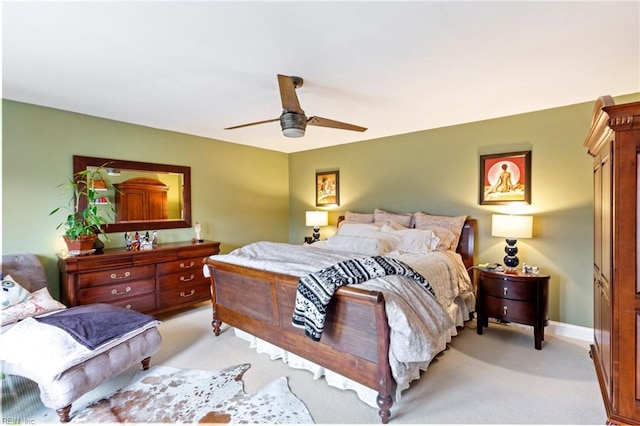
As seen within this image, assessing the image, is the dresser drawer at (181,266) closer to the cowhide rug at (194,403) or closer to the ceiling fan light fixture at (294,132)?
the cowhide rug at (194,403)

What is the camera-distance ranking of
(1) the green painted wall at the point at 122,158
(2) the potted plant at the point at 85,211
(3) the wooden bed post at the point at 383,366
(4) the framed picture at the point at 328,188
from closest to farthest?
(3) the wooden bed post at the point at 383,366
(1) the green painted wall at the point at 122,158
(2) the potted plant at the point at 85,211
(4) the framed picture at the point at 328,188

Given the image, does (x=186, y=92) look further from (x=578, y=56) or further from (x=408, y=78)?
(x=578, y=56)

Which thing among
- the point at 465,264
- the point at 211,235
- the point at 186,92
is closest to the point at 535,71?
the point at 465,264

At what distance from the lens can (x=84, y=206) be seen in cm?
368

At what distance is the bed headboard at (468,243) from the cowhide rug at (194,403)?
107 inches

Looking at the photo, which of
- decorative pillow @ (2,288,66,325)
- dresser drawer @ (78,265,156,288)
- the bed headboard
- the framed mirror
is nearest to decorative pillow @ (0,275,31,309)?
decorative pillow @ (2,288,66,325)

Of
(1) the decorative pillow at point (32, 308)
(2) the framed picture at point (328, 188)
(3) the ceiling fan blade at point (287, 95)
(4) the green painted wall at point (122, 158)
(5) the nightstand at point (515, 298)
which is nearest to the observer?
(3) the ceiling fan blade at point (287, 95)

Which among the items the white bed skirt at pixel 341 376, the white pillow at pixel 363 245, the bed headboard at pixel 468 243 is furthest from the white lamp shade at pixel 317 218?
the white bed skirt at pixel 341 376

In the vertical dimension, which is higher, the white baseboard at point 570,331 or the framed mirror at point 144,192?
the framed mirror at point 144,192

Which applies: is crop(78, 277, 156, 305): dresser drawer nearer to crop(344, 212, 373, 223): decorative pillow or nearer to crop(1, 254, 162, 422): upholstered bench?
crop(1, 254, 162, 422): upholstered bench

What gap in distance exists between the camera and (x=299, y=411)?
7.01 ft

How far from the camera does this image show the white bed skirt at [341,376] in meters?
2.23

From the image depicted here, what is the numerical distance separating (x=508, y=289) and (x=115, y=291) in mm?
4262

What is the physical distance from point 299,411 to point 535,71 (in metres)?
3.20
